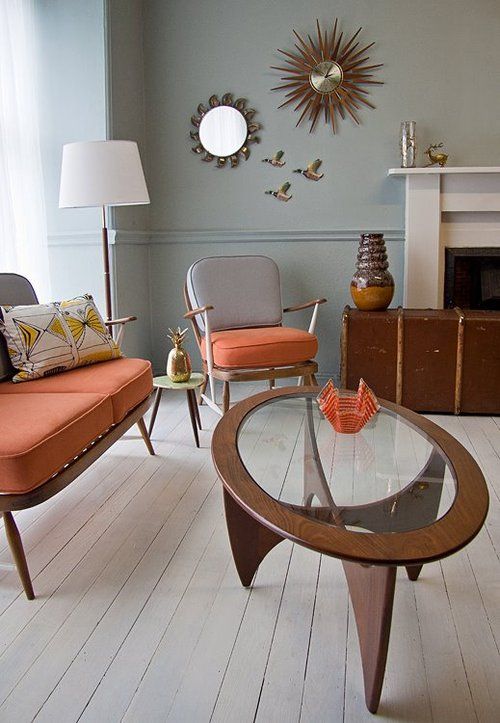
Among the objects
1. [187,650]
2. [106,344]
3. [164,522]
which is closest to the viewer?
[187,650]

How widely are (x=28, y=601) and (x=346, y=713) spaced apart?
88cm

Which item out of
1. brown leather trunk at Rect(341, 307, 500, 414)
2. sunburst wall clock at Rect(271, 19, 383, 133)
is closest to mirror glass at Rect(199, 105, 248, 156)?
sunburst wall clock at Rect(271, 19, 383, 133)

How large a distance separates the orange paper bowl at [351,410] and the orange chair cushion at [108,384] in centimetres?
79

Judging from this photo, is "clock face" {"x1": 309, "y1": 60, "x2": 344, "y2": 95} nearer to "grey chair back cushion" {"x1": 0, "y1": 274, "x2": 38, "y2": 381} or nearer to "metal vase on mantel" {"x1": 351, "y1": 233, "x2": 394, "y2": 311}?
"metal vase on mantel" {"x1": 351, "y1": 233, "x2": 394, "y2": 311}

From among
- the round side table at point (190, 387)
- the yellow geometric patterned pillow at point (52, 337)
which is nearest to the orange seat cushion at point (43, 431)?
the yellow geometric patterned pillow at point (52, 337)

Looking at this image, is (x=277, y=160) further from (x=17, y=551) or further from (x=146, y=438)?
(x=17, y=551)

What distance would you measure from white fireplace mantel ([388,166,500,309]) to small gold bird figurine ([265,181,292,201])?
2.02ft

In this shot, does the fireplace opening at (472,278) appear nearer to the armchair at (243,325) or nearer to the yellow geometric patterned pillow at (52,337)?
the armchair at (243,325)

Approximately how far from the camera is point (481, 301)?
12.4 feet

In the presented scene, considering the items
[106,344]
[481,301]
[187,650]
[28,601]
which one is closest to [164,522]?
[28,601]

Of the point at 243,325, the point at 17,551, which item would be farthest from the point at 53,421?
the point at 243,325

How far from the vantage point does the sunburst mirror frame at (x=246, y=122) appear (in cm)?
378

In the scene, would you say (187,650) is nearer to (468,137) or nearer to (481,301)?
(481,301)

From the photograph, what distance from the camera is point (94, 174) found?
2.80 meters
